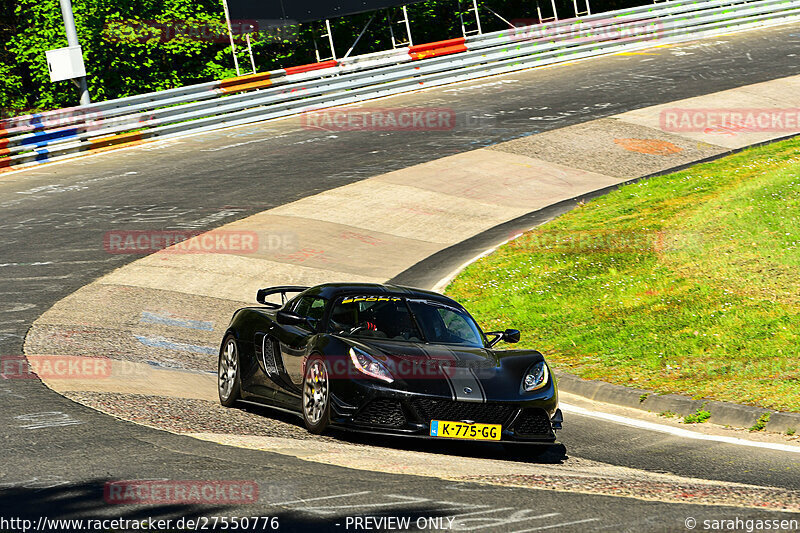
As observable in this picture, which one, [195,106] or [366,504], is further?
[195,106]

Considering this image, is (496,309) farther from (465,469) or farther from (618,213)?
(465,469)

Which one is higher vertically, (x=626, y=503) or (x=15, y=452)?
(x=15, y=452)

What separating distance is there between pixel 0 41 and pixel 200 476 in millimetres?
38579

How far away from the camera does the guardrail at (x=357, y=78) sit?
25.6m

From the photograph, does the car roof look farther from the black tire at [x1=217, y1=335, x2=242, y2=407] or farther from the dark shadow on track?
the dark shadow on track

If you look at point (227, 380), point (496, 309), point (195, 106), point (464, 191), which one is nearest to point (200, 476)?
point (227, 380)

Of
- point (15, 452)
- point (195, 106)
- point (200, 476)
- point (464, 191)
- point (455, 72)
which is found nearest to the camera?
point (200, 476)

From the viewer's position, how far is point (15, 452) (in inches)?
295

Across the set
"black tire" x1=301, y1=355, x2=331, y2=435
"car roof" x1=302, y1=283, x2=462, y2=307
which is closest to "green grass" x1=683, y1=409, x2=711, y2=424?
"car roof" x1=302, y1=283, x2=462, y2=307
